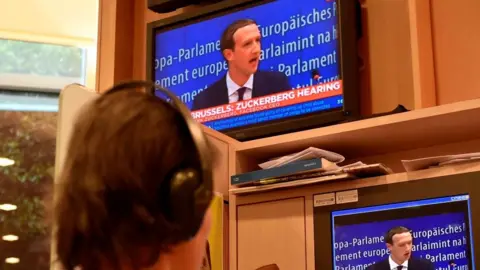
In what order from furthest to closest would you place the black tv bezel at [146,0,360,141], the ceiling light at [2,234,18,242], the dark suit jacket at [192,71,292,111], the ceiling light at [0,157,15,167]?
1. the ceiling light at [0,157,15,167]
2. the ceiling light at [2,234,18,242]
3. the dark suit jacket at [192,71,292,111]
4. the black tv bezel at [146,0,360,141]

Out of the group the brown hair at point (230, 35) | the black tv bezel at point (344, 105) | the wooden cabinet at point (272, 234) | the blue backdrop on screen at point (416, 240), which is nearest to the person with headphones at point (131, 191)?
the blue backdrop on screen at point (416, 240)

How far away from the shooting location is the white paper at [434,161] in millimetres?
1716

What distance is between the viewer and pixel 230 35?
2.54m

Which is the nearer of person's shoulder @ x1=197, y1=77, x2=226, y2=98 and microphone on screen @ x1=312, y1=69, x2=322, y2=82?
microphone on screen @ x1=312, y1=69, x2=322, y2=82

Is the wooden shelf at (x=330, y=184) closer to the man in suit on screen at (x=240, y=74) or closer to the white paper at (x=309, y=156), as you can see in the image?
the white paper at (x=309, y=156)

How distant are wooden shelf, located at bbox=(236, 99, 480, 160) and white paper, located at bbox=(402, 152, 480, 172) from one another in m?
0.11

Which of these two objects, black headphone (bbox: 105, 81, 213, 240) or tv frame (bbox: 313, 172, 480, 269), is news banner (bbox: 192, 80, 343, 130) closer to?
tv frame (bbox: 313, 172, 480, 269)

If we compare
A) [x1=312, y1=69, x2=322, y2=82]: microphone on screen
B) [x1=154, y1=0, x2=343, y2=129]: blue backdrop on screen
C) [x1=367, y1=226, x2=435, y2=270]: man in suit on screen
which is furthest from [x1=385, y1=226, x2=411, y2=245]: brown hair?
[x1=312, y1=69, x2=322, y2=82]: microphone on screen

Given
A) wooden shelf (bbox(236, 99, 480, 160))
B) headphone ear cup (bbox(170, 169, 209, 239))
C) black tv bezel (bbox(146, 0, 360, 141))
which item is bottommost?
headphone ear cup (bbox(170, 169, 209, 239))

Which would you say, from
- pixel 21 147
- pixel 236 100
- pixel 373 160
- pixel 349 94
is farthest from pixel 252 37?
pixel 21 147

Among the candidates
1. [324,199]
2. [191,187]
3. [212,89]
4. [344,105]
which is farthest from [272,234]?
[191,187]

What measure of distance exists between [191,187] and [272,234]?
1277 millimetres

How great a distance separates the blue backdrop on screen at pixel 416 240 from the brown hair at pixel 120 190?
1.12m

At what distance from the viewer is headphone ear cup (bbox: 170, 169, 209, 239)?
77 cm
